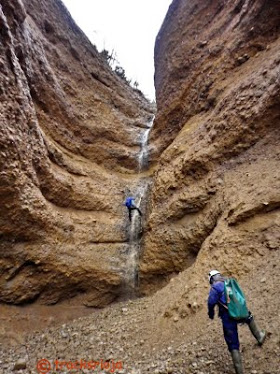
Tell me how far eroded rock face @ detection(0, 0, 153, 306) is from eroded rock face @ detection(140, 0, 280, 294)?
1.95 m

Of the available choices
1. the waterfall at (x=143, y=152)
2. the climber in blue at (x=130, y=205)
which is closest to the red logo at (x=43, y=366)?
the climber in blue at (x=130, y=205)

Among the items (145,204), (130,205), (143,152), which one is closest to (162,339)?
(130,205)

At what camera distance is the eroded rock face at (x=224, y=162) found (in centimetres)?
712

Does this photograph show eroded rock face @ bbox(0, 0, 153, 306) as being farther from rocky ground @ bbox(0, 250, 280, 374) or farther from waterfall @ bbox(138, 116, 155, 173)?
rocky ground @ bbox(0, 250, 280, 374)

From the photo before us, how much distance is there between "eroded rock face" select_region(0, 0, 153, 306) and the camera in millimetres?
7984

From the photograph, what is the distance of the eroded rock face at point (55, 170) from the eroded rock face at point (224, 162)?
1.95 metres

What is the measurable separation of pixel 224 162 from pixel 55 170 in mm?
5806

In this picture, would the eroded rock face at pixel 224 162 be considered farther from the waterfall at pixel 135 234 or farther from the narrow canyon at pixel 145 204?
the waterfall at pixel 135 234

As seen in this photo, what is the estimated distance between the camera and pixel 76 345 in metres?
7.02

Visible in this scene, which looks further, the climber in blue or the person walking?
the climber in blue

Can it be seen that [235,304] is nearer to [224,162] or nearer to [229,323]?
[229,323]

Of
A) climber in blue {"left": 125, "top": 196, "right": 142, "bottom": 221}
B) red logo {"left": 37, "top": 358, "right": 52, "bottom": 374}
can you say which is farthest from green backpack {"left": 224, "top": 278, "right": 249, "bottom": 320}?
climber in blue {"left": 125, "top": 196, "right": 142, "bottom": 221}

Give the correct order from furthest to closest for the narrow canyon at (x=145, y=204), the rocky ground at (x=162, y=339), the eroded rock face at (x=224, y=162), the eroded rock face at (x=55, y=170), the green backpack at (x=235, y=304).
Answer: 1. the eroded rock face at (x=55, y=170)
2. the eroded rock face at (x=224, y=162)
3. the narrow canyon at (x=145, y=204)
4. the rocky ground at (x=162, y=339)
5. the green backpack at (x=235, y=304)

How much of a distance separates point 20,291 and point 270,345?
657cm
